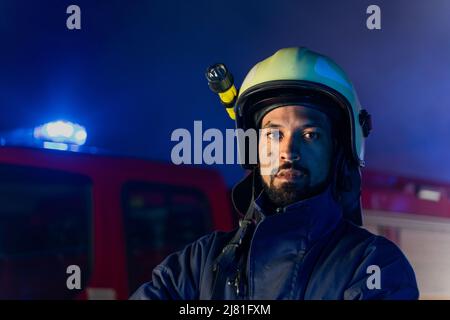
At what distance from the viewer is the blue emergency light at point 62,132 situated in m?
2.11

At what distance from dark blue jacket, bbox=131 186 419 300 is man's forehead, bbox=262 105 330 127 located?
0.17 m

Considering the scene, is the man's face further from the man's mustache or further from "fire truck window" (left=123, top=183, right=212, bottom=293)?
"fire truck window" (left=123, top=183, right=212, bottom=293)

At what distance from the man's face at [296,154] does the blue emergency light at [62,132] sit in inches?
42.2

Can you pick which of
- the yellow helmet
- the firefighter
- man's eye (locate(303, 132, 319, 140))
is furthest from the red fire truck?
man's eye (locate(303, 132, 319, 140))

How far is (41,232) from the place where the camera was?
6.92ft

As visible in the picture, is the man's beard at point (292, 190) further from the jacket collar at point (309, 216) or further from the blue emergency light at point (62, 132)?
the blue emergency light at point (62, 132)

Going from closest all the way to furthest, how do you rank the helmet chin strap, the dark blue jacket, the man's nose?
the dark blue jacket < the man's nose < the helmet chin strap

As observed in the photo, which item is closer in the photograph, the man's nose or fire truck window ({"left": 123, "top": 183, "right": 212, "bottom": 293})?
the man's nose

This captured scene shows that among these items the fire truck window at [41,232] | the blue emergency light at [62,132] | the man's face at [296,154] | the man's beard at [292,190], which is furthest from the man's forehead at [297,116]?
the fire truck window at [41,232]

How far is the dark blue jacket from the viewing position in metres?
1.11

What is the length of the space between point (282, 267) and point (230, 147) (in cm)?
54

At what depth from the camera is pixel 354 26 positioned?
69.4 inches
